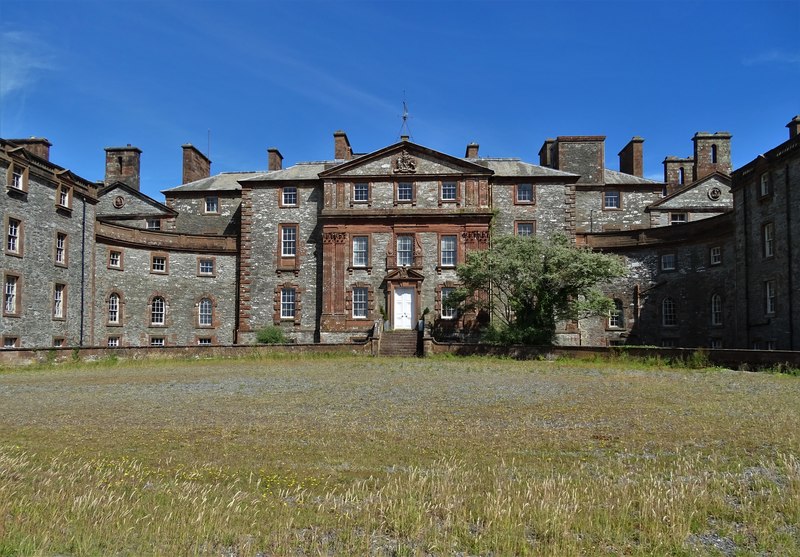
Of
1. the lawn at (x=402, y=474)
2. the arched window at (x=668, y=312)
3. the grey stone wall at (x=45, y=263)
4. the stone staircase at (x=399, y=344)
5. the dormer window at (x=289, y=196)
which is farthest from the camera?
the dormer window at (x=289, y=196)

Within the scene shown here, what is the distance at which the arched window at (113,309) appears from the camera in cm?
3662

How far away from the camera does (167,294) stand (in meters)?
39.2

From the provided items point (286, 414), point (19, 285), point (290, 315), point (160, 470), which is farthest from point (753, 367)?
point (19, 285)

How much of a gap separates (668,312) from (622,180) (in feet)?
35.9

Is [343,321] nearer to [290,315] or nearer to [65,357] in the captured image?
[290,315]

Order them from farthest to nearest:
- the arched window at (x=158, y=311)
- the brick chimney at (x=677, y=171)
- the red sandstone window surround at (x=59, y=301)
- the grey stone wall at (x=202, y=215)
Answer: the brick chimney at (x=677, y=171)
the grey stone wall at (x=202, y=215)
the arched window at (x=158, y=311)
the red sandstone window surround at (x=59, y=301)

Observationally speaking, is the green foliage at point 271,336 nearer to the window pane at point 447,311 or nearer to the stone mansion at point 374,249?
the stone mansion at point 374,249

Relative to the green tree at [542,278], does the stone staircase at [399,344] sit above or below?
below

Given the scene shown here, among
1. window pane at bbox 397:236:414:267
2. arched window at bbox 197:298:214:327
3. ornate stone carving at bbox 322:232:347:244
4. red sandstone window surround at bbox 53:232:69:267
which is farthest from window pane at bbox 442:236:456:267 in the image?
red sandstone window surround at bbox 53:232:69:267

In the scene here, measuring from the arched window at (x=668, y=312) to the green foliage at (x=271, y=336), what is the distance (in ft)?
74.3

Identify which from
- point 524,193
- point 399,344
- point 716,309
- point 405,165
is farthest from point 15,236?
point 716,309

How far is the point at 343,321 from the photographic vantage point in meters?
37.8

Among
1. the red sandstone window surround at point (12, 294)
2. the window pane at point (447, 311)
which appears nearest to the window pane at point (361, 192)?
the window pane at point (447, 311)

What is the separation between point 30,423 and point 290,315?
28198mm
